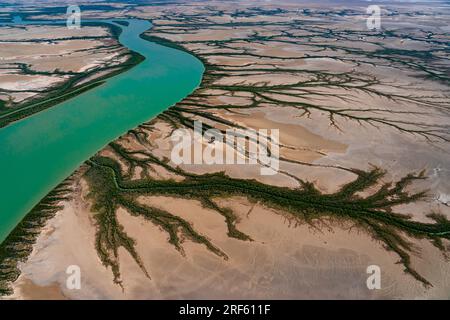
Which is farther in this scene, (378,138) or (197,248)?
(378,138)

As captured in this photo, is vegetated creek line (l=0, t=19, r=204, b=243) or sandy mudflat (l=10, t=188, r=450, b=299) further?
vegetated creek line (l=0, t=19, r=204, b=243)

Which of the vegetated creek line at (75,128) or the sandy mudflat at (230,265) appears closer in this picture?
the sandy mudflat at (230,265)

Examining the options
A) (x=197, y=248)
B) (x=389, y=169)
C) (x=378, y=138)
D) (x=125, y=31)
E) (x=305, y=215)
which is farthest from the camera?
(x=125, y=31)

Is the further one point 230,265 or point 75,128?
point 75,128

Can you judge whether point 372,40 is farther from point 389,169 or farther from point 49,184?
point 49,184

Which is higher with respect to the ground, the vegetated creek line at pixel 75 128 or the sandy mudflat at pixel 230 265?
the vegetated creek line at pixel 75 128

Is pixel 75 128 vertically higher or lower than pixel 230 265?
higher

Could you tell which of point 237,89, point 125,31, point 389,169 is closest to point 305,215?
point 389,169

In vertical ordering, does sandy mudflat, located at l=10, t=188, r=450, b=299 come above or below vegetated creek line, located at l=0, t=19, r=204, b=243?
below
